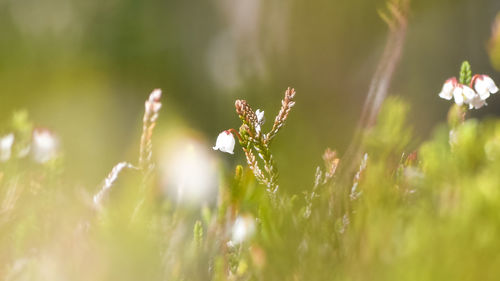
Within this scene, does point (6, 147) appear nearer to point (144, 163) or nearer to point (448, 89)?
point (144, 163)

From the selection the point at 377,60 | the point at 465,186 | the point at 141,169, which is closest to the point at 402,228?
the point at 465,186

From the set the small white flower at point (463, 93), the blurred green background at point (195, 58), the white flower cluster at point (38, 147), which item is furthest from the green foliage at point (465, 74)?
the blurred green background at point (195, 58)

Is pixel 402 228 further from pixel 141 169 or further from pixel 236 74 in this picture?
pixel 236 74

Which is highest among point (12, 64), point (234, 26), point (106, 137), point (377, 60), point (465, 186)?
point (234, 26)

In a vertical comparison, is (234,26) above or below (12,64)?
above

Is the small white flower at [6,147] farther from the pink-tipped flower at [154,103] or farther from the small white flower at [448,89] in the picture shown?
the small white flower at [448,89]

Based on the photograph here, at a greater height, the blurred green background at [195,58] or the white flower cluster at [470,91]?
the blurred green background at [195,58]
